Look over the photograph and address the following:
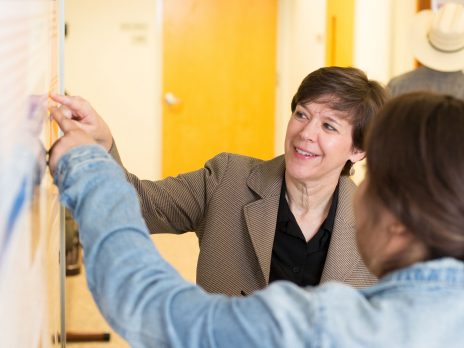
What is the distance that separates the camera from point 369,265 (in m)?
0.81

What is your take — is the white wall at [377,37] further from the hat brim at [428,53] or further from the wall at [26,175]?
the wall at [26,175]

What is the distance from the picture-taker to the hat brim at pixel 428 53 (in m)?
3.36

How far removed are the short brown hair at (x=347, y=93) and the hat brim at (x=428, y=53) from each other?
1.85m

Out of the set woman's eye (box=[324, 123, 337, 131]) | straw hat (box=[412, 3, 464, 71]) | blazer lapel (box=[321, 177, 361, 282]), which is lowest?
blazer lapel (box=[321, 177, 361, 282])

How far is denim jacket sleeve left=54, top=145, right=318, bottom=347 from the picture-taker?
682mm

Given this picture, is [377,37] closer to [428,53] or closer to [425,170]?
[428,53]

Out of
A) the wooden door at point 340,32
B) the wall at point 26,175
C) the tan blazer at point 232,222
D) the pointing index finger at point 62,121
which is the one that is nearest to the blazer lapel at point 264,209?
the tan blazer at point 232,222

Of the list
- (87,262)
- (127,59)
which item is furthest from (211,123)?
(87,262)

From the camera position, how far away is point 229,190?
5.32ft

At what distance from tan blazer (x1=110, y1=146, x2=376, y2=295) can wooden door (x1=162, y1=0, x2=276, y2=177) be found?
13.4 ft

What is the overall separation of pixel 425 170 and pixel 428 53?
2.95 m

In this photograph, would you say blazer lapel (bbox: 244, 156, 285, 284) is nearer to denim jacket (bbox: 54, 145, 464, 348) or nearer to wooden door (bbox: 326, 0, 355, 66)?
denim jacket (bbox: 54, 145, 464, 348)

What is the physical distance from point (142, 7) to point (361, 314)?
519 centimetres

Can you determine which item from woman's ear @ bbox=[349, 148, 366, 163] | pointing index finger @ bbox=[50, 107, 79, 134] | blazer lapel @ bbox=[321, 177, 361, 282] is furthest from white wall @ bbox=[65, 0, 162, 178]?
pointing index finger @ bbox=[50, 107, 79, 134]
